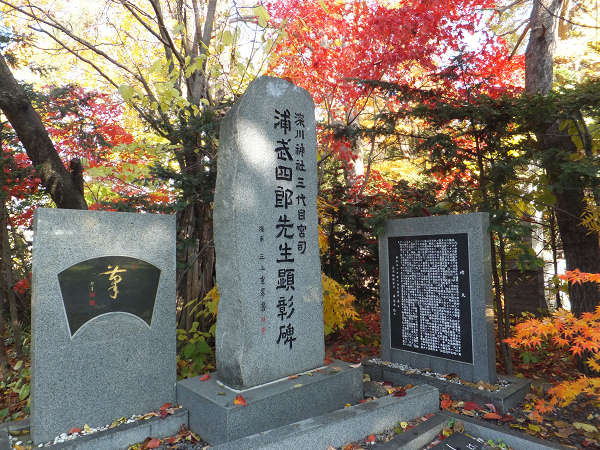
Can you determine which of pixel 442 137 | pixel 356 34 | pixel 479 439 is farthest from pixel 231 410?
pixel 356 34

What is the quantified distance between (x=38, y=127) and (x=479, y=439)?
6773 mm

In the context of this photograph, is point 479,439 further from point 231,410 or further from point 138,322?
point 138,322

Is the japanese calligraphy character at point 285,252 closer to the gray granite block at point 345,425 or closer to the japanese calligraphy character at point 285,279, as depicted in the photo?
the japanese calligraphy character at point 285,279

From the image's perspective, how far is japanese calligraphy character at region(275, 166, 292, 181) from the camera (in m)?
4.00

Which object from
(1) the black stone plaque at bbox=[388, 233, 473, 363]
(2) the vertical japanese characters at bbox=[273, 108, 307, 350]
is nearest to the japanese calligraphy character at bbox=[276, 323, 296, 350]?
(2) the vertical japanese characters at bbox=[273, 108, 307, 350]

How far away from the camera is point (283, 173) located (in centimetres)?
405

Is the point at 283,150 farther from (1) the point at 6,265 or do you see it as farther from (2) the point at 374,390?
(1) the point at 6,265

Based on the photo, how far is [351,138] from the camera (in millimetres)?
6094

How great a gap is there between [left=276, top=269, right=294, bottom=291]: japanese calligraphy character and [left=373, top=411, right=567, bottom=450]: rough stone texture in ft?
5.39

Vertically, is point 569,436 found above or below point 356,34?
below

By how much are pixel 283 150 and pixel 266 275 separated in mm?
1354

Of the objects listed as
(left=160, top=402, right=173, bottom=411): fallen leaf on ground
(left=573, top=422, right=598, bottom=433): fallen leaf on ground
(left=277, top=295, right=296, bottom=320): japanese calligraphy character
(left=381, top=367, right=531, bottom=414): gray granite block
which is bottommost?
(left=573, top=422, right=598, bottom=433): fallen leaf on ground

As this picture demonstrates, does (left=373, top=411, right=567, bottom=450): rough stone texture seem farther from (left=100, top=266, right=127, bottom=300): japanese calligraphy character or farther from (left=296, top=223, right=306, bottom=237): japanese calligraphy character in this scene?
(left=100, top=266, right=127, bottom=300): japanese calligraphy character

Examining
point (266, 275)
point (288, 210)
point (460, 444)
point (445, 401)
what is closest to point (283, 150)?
point (288, 210)
